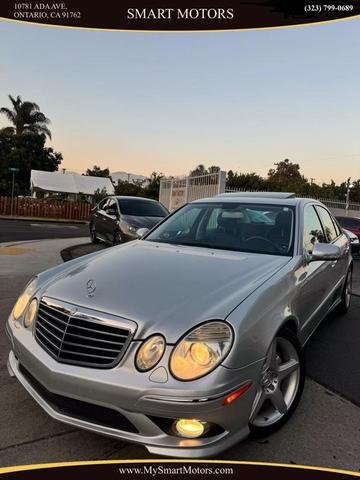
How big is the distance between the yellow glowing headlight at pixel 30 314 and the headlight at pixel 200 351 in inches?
42.9

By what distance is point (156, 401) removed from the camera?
2.11 meters

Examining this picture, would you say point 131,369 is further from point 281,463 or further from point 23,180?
point 23,180

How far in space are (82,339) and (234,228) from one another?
2.01 meters

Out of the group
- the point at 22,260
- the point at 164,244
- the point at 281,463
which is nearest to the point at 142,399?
the point at 281,463

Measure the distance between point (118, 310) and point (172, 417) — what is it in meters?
0.65

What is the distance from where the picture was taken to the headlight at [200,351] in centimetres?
217

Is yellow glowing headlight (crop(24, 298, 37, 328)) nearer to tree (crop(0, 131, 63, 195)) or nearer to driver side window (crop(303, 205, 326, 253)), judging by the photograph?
driver side window (crop(303, 205, 326, 253))

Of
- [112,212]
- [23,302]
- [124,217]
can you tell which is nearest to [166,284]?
[23,302]

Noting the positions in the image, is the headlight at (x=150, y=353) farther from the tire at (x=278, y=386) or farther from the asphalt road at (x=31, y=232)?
the asphalt road at (x=31, y=232)

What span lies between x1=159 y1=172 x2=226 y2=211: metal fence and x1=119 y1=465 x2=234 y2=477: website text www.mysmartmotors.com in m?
12.0

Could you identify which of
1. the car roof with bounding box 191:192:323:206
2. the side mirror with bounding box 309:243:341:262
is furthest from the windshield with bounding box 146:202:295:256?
the side mirror with bounding box 309:243:341:262

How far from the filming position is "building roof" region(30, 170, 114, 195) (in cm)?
4009

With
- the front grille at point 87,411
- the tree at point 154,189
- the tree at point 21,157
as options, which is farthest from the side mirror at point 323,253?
the tree at point 21,157

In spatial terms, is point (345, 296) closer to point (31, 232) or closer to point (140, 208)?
point (140, 208)
